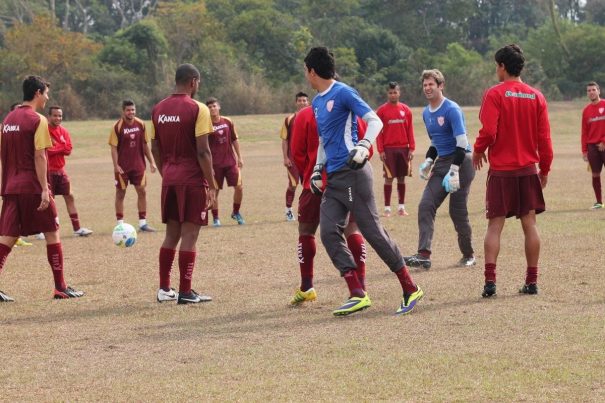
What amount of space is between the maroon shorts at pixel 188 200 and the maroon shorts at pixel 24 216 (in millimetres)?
1293


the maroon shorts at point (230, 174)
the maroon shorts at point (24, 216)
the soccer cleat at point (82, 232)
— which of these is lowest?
the soccer cleat at point (82, 232)

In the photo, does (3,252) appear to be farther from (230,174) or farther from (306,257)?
(230,174)

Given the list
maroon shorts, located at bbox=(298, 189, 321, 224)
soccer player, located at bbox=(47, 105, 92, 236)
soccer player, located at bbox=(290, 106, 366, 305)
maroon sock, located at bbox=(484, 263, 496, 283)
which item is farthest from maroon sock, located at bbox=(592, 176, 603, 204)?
maroon shorts, located at bbox=(298, 189, 321, 224)

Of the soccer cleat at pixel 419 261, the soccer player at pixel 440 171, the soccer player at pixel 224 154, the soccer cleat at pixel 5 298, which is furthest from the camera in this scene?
the soccer player at pixel 224 154

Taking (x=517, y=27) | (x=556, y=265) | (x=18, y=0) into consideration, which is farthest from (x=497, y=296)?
(x=517, y=27)

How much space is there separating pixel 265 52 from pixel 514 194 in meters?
65.9

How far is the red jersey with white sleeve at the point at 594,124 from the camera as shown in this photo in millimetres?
18953

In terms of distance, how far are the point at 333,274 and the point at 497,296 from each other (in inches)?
98.2

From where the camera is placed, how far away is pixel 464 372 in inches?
275

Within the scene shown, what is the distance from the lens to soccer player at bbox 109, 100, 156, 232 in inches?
697

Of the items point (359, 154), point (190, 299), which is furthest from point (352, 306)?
point (190, 299)

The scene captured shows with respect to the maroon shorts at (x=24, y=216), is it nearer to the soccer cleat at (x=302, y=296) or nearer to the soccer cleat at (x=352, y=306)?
the soccer cleat at (x=302, y=296)

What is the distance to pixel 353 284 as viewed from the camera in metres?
9.41

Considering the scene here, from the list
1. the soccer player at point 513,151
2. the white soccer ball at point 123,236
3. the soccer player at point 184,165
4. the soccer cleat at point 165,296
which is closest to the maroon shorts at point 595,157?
the soccer player at point 513,151
